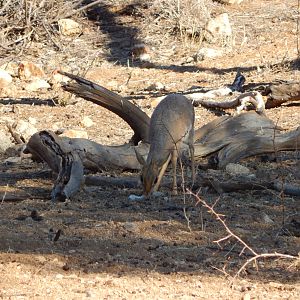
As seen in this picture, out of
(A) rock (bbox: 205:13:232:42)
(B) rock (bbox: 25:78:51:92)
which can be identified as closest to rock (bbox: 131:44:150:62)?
(A) rock (bbox: 205:13:232:42)

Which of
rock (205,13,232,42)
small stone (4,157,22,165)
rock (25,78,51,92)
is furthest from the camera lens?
rock (205,13,232,42)

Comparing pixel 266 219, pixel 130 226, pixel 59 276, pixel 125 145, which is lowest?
pixel 125 145

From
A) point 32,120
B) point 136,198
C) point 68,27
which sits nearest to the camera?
point 136,198

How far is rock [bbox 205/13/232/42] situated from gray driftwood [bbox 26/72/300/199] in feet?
21.5

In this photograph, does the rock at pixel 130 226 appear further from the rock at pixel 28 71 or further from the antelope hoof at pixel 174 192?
the rock at pixel 28 71

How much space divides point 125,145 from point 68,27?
886cm

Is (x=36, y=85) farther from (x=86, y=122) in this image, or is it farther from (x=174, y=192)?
(x=174, y=192)

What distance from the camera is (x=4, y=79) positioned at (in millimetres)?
13633

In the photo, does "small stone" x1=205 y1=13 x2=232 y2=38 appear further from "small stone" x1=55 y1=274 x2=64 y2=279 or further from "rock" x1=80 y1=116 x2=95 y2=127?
"small stone" x1=55 y1=274 x2=64 y2=279

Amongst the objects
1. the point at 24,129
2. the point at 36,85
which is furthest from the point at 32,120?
the point at 36,85

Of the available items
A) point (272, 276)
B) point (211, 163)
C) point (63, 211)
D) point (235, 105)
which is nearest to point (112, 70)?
point (235, 105)

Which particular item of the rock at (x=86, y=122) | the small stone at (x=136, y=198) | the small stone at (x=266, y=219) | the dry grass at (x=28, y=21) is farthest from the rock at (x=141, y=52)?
the small stone at (x=266, y=219)

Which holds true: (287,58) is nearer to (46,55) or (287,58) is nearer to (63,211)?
(46,55)

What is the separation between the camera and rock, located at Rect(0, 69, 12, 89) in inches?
530
